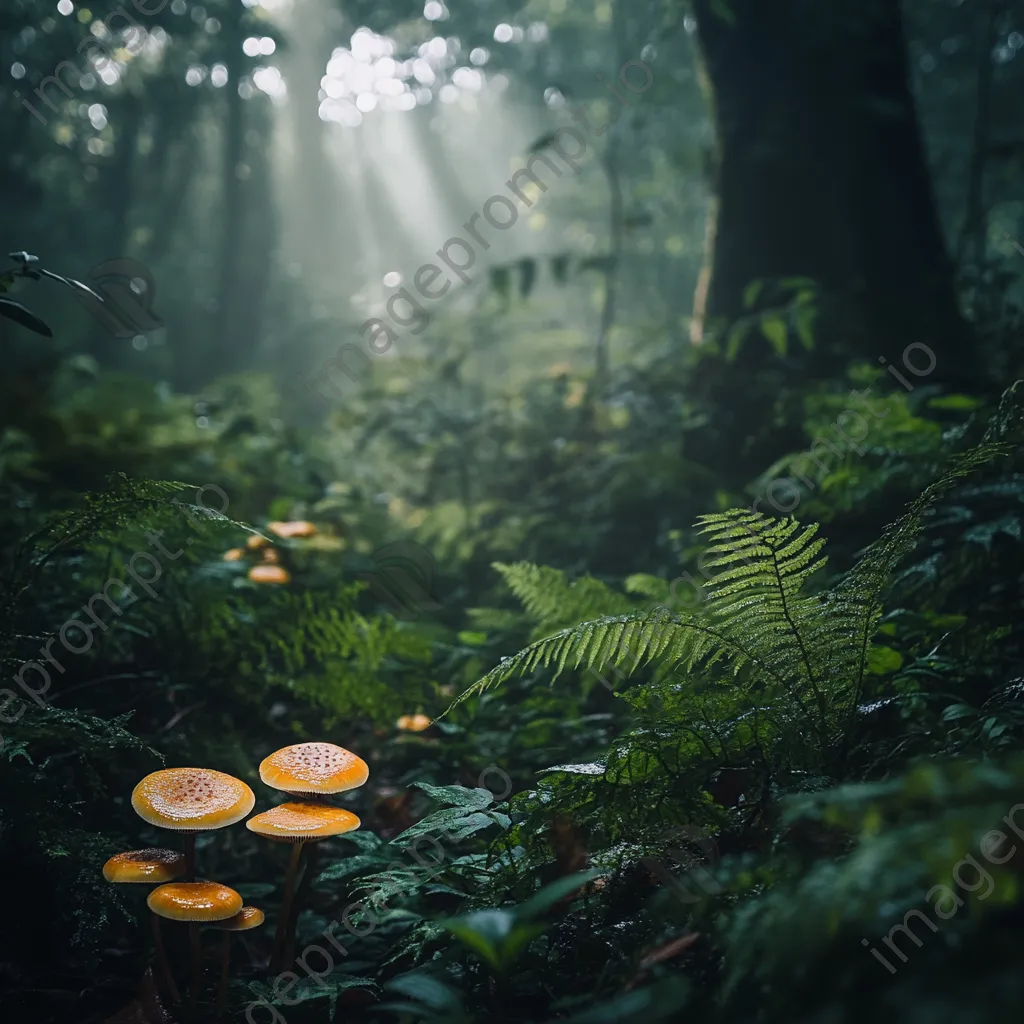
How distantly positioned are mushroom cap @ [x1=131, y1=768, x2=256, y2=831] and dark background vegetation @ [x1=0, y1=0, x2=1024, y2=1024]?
0.89 feet

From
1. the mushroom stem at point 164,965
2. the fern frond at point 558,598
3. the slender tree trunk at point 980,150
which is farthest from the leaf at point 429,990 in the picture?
the slender tree trunk at point 980,150

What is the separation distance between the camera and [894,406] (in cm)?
366

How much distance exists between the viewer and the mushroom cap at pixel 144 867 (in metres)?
1.87

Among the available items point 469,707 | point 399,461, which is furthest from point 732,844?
point 399,461

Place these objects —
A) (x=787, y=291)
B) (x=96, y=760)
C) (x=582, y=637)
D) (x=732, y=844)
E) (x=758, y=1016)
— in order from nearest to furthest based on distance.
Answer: (x=758, y=1016)
(x=732, y=844)
(x=582, y=637)
(x=96, y=760)
(x=787, y=291)

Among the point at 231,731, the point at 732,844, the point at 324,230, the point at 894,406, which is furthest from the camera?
the point at 324,230

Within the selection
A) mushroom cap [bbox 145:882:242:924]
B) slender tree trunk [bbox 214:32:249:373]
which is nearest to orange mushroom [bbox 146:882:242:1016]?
mushroom cap [bbox 145:882:242:924]

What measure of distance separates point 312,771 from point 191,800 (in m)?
0.30

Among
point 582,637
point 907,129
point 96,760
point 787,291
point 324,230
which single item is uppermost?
point 324,230

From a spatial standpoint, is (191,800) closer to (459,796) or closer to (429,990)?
(459,796)

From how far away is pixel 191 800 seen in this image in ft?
6.24

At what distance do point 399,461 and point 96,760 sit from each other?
4652 mm

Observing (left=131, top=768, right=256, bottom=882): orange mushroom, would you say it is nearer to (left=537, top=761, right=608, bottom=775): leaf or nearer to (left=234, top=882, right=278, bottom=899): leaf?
(left=234, top=882, right=278, bottom=899): leaf

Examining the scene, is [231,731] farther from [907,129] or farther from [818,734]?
[907,129]
